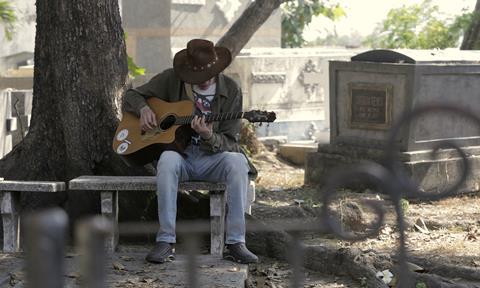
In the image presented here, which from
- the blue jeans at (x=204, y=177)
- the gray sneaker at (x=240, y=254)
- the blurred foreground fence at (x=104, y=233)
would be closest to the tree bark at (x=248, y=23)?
the blue jeans at (x=204, y=177)

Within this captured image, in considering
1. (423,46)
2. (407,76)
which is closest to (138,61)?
(423,46)

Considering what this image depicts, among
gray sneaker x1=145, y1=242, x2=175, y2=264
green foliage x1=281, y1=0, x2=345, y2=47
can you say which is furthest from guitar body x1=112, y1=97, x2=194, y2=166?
green foliage x1=281, y1=0, x2=345, y2=47

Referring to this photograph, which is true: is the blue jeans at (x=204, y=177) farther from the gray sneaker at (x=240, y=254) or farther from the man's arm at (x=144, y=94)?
the man's arm at (x=144, y=94)

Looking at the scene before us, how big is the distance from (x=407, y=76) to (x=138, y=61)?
9717 millimetres

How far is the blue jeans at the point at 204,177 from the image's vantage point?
611 centimetres

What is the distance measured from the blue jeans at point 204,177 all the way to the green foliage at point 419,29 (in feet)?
36.7

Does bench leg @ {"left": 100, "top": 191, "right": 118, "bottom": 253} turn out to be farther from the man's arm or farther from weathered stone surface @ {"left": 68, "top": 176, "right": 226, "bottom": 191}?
the man's arm

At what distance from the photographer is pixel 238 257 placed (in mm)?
6117

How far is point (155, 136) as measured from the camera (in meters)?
6.40

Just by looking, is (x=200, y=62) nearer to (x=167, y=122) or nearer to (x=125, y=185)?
(x=167, y=122)

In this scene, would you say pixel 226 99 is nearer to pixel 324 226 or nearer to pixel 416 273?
pixel 416 273

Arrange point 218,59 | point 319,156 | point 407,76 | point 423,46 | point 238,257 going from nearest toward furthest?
point 238,257, point 218,59, point 407,76, point 319,156, point 423,46

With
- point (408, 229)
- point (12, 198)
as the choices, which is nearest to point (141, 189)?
point (12, 198)

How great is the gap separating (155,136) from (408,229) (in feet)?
7.56
